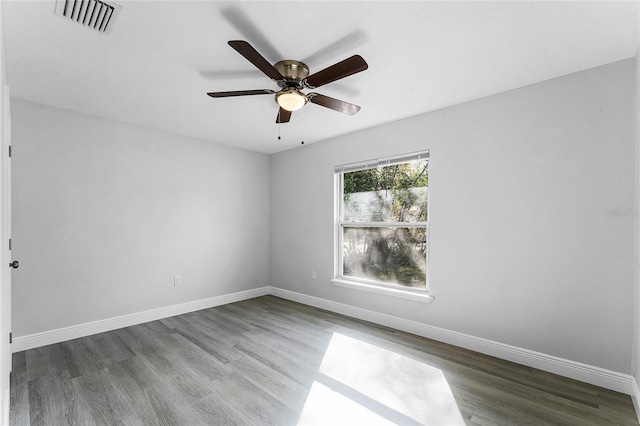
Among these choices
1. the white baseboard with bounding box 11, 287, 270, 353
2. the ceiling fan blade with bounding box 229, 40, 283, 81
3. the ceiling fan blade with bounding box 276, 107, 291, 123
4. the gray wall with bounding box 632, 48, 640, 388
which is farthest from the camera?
the white baseboard with bounding box 11, 287, 270, 353

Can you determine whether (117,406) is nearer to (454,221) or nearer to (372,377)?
(372,377)

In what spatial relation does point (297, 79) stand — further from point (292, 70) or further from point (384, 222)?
point (384, 222)

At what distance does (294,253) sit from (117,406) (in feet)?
9.62

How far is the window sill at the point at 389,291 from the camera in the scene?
3.22m

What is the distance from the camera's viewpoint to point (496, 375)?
242 cm

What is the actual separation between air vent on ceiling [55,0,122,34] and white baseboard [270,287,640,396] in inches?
140

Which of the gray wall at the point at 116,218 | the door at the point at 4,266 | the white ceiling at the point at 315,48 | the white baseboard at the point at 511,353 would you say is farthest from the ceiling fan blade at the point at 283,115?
the white baseboard at the point at 511,353

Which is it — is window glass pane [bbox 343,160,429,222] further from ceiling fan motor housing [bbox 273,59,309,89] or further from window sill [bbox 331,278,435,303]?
ceiling fan motor housing [bbox 273,59,309,89]

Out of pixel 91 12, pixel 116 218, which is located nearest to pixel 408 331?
pixel 116 218

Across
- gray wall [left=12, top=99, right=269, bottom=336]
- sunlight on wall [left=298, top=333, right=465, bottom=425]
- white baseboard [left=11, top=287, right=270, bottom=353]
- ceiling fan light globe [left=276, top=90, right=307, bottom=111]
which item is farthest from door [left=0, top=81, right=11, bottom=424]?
sunlight on wall [left=298, top=333, right=465, bottom=425]

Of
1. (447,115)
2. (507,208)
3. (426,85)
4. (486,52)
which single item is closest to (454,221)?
(507,208)

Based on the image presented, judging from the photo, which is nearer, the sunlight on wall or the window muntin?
the sunlight on wall

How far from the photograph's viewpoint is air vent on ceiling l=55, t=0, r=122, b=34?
1659 mm

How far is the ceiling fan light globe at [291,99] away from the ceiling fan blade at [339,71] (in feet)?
0.35
